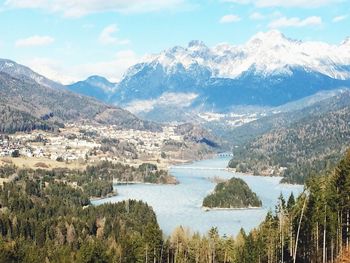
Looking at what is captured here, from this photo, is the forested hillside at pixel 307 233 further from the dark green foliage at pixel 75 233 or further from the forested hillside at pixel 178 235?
the dark green foliage at pixel 75 233

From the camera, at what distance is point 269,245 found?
104 meters

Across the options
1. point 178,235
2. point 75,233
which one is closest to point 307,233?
point 178,235

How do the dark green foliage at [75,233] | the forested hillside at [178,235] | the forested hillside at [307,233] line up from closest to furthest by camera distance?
the forested hillside at [307,233] < the forested hillside at [178,235] < the dark green foliage at [75,233]

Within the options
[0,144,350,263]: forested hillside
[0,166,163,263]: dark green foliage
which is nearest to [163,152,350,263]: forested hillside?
[0,144,350,263]: forested hillside

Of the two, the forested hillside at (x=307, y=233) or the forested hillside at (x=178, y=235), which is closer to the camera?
the forested hillside at (x=307, y=233)

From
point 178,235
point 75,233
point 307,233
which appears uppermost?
point 307,233

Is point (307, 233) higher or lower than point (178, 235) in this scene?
higher

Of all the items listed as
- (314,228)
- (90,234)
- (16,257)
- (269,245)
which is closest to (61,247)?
(16,257)

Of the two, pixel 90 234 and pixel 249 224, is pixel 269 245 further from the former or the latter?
pixel 249 224

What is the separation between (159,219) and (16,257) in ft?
262

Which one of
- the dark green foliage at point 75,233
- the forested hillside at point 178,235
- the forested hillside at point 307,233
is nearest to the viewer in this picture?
the forested hillside at point 307,233

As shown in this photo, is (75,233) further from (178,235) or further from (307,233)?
(307,233)

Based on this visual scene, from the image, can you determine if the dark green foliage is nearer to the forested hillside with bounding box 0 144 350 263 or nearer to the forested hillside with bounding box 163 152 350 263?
the forested hillside with bounding box 0 144 350 263

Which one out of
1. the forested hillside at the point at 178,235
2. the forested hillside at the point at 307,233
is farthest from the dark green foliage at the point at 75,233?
the forested hillside at the point at 307,233
